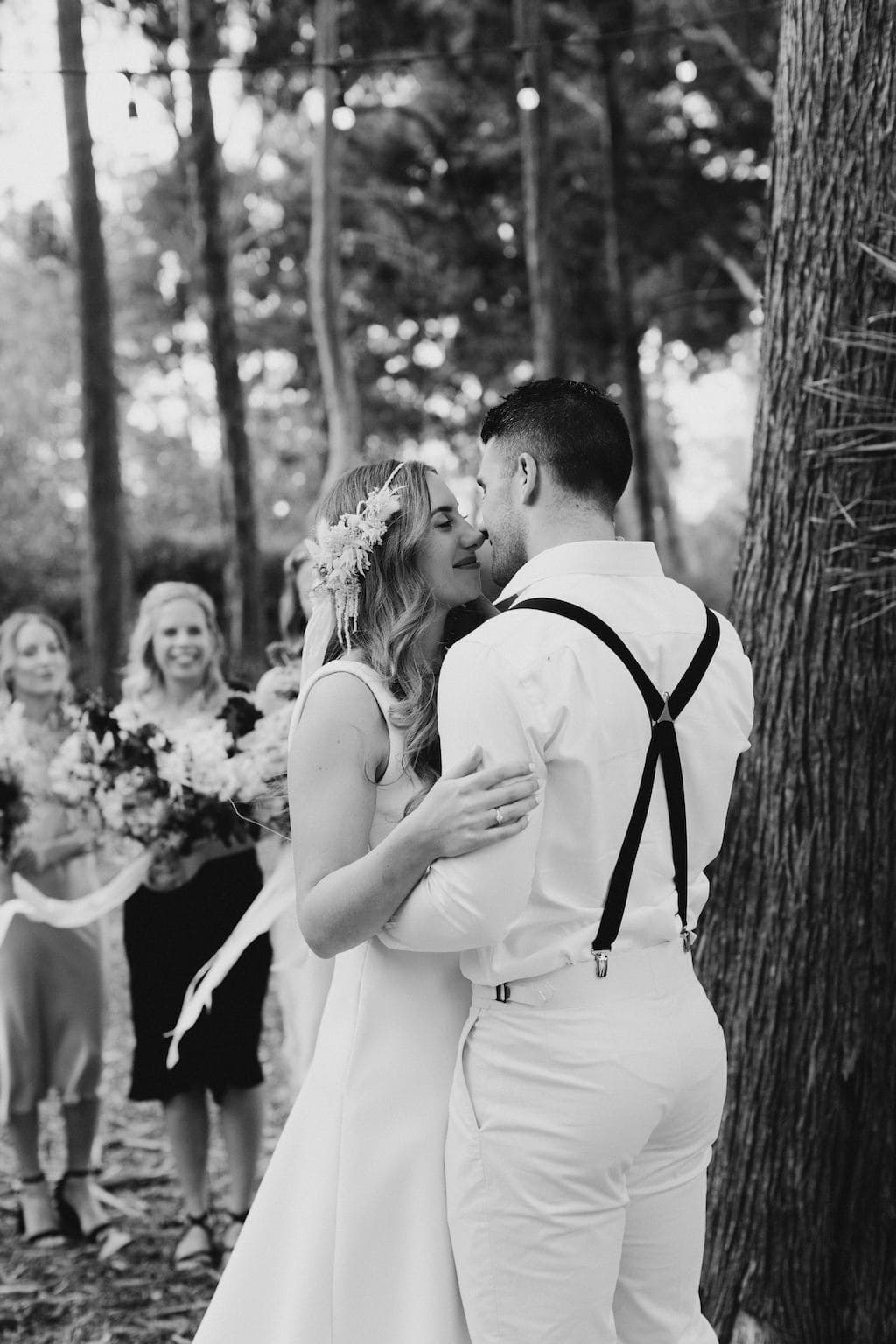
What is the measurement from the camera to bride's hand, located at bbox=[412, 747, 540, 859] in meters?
1.99

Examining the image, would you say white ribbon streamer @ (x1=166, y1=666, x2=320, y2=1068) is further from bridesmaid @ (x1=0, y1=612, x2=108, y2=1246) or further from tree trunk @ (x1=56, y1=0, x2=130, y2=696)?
tree trunk @ (x1=56, y1=0, x2=130, y2=696)

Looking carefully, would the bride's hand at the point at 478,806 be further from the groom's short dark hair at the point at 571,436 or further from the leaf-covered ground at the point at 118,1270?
the leaf-covered ground at the point at 118,1270

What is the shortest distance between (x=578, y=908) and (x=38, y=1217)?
3.64m

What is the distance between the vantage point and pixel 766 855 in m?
3.37

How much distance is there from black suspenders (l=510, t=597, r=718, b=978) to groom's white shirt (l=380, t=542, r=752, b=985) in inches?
0.6

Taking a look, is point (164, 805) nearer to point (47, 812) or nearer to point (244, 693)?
point (244, 693)

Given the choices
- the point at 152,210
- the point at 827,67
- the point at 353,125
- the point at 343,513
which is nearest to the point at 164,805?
the point at 343,513

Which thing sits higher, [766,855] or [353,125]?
[353,125]

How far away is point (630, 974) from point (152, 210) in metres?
25.8

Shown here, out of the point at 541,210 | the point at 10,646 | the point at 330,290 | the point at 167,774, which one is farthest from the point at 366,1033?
the point at 330,290

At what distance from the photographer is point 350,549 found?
2564mm

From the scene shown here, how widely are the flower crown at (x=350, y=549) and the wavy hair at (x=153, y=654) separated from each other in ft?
8.13

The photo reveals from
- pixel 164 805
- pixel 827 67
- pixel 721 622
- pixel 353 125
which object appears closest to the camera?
pixel 721 622

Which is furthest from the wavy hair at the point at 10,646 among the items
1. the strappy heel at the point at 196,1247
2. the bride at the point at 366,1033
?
the bride at the point at 366,1033
